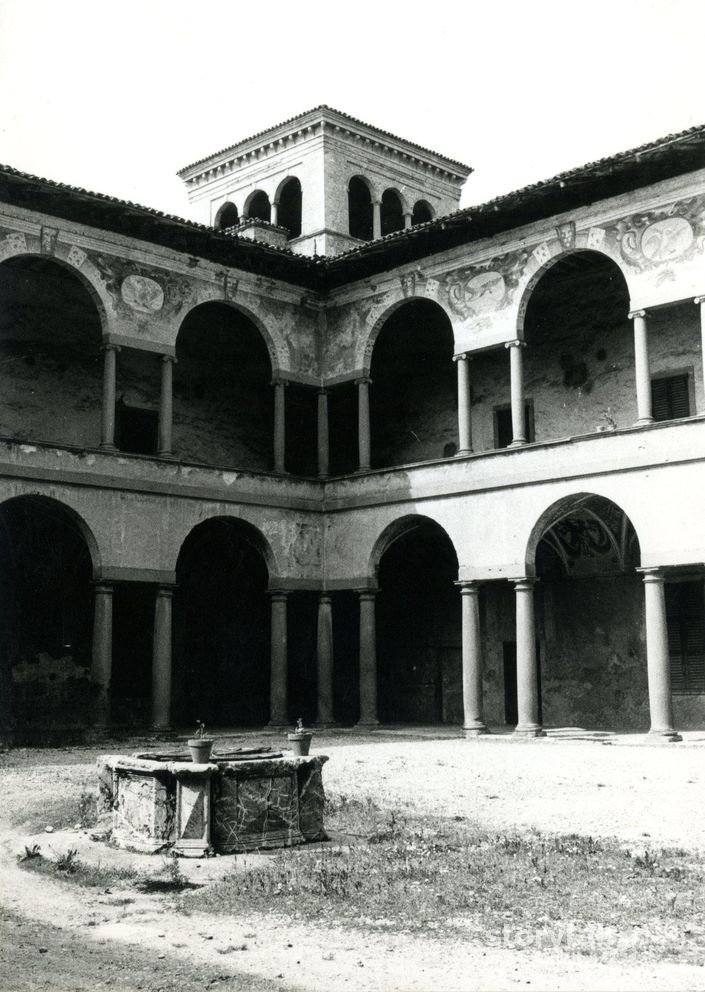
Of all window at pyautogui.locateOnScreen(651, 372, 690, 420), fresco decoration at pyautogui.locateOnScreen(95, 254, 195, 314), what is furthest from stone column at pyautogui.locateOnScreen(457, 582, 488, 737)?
fresco decoration at pyautogui.locateOnScreen(95, 254, 195, 314)

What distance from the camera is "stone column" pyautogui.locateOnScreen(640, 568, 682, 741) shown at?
1681 centimetres

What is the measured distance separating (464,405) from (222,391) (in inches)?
240

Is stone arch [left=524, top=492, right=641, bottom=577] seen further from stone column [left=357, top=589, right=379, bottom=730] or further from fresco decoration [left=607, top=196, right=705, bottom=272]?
fresco decoration [left=607, top=196, right=705, bottom=272]

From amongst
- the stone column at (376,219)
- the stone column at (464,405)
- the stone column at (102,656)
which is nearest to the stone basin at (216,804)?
the stone column at (102,656)

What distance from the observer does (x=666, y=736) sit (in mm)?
16688

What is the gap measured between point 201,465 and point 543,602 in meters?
7.09

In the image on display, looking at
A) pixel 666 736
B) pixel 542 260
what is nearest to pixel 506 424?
pixel 542 260

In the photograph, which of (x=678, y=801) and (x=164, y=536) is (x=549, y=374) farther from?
(x=678, y=801)

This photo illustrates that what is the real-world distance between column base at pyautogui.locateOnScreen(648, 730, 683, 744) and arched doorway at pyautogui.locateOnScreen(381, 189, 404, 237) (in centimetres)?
1746

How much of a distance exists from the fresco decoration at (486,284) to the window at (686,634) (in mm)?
5823

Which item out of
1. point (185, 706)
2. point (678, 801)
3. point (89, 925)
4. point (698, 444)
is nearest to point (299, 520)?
point (185, 706)

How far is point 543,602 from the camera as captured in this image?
21828 millimetres

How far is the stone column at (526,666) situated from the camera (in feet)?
A: 60.1

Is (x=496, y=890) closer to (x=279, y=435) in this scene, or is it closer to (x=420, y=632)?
(x=279, y=435)
